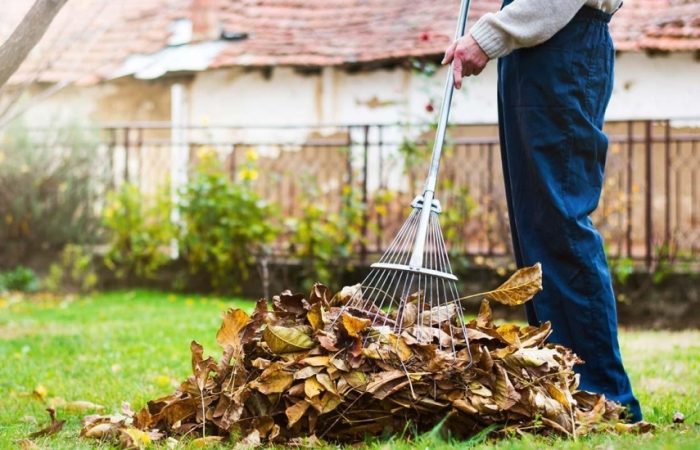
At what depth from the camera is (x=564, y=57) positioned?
2691mm

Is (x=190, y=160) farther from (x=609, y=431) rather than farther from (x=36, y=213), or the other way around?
(x=609, y=431)

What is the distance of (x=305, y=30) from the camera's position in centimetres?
1098

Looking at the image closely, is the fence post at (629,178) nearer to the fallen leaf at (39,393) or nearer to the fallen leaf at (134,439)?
the fallen leaf at (39,393)

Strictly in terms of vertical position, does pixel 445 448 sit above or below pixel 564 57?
below

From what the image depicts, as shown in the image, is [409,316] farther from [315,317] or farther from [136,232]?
[136,232]

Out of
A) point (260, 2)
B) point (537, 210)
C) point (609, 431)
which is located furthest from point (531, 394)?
point (260, 2)

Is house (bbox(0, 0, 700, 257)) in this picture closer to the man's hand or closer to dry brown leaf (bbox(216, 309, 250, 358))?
the man's hand

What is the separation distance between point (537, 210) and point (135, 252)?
21.6 feet

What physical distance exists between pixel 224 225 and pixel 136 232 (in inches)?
41.0

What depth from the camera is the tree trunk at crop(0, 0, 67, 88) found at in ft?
10.0

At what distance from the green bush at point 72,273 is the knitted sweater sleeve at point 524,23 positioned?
678 centimetres

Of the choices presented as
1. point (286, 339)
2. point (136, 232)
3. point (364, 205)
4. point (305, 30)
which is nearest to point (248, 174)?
point (364, 205)

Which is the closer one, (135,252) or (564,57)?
(564,57)

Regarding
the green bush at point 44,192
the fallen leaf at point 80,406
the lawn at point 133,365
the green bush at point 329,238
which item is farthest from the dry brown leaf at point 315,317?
the green bush at point 44,192
